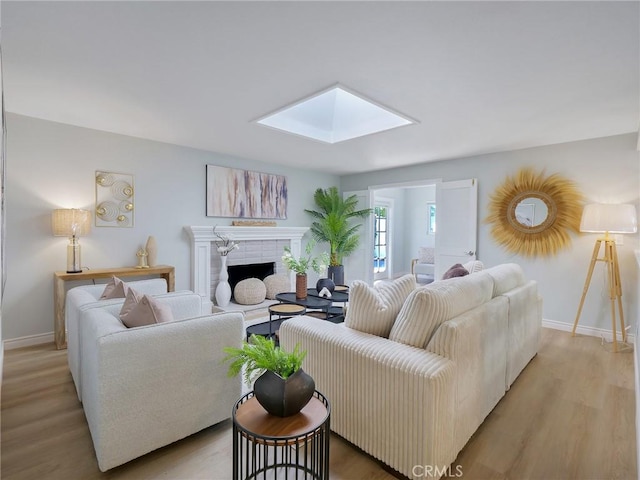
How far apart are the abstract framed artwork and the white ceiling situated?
1.28 metres

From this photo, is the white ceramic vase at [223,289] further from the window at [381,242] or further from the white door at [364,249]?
the window at [381,242]

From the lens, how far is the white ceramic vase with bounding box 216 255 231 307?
467 cm

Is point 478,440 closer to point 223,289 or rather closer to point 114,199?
point 223,289

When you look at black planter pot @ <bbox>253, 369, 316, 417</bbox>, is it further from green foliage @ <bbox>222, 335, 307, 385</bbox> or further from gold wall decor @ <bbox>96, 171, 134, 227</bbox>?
gold wall decor @ <bbox>96, 171, 134, 227</bbox>

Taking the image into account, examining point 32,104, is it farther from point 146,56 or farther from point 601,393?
point 601,393

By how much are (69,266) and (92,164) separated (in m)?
1.15

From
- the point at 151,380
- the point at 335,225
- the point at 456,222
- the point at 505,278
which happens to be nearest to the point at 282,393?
the point at 151,380

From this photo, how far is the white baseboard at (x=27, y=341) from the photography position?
10.7ft

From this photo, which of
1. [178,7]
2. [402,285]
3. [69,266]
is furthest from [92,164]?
[402,285]

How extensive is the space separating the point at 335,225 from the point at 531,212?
9.88 ft

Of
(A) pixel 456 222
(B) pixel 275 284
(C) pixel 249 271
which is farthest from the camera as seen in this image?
(C) pixel 249 271

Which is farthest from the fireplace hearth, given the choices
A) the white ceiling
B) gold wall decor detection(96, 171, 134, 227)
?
the white ceiling

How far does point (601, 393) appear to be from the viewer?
2.48 meters

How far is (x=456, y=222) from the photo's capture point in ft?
16.5
